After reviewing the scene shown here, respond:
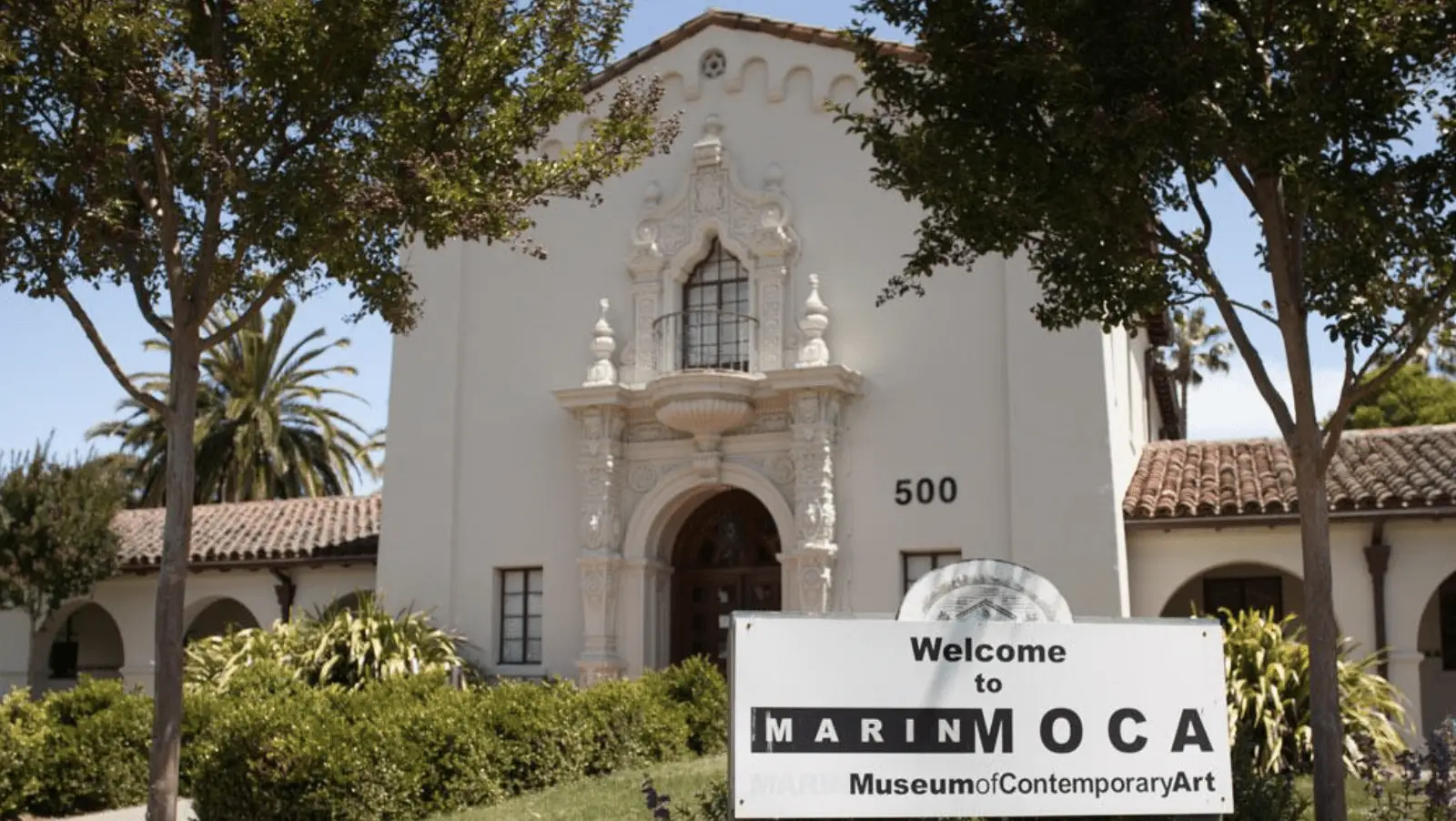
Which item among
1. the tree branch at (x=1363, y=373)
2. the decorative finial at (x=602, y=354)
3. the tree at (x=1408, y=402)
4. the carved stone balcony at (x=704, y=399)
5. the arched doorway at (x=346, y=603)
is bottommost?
the arched doorway at (x=346, y=603)

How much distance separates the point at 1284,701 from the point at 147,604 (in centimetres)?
Answer: 1802

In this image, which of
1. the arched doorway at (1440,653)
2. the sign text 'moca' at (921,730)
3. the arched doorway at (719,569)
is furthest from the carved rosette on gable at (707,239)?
the sign text 'moca' at (921,730)

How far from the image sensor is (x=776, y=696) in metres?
7.15

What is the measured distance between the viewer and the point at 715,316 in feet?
66.8

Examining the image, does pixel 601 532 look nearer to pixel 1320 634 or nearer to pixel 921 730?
pixel 1320 634

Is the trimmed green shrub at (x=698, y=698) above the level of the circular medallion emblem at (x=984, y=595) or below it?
Answer: below

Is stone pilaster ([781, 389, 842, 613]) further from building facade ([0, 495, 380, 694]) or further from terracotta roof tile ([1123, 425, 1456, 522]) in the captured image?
building facade ([0, 495, 380, 694])

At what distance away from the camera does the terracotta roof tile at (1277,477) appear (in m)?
17.5

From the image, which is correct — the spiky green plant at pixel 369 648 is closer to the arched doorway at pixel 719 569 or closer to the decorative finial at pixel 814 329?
the arched doorway at pixel 719 569

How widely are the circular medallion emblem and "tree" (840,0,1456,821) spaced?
89.6 inches

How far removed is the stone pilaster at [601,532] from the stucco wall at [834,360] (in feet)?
1.32

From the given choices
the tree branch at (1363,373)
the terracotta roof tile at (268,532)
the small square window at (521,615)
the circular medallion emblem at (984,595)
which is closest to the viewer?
the circular medallion emblem at (984,595)

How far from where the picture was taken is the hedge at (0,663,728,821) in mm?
12711

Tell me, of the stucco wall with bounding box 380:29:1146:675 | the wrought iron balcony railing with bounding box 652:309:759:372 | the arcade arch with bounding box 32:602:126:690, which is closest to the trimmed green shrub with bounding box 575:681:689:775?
the stucco wall with bounding box 380:29:1146:675
